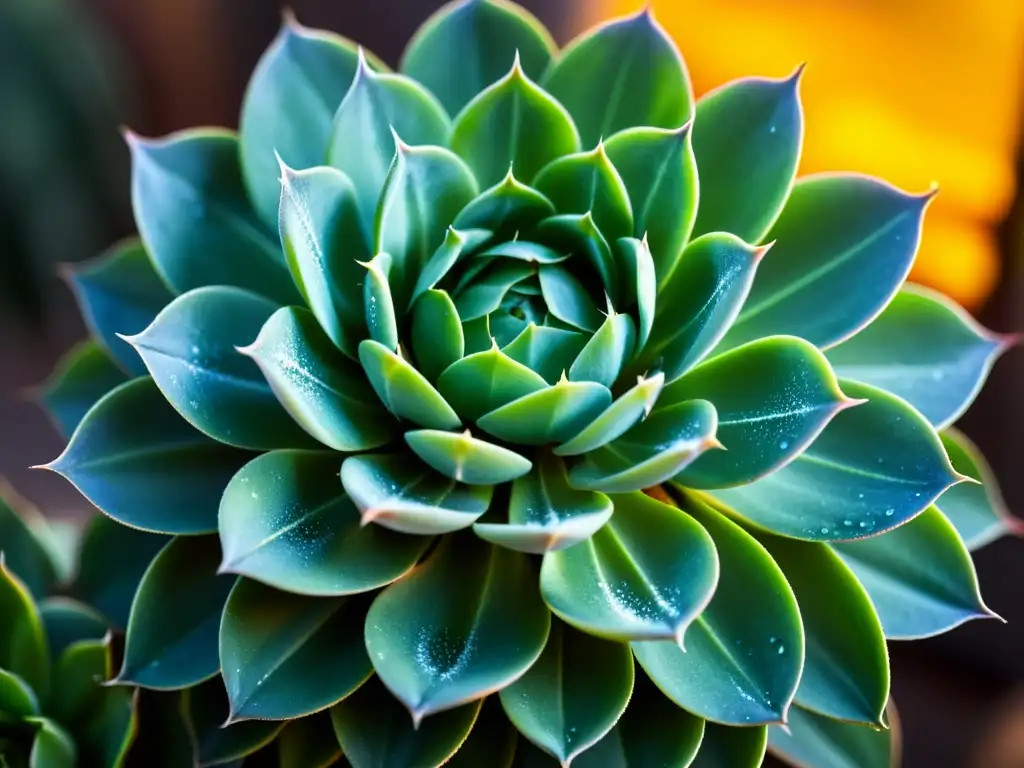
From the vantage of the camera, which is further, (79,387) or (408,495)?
(79,387)

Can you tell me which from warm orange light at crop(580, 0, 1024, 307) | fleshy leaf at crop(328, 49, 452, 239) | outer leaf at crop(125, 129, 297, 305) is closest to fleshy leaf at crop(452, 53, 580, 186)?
fleshy leaf at crop(328, 49, 452, 239)

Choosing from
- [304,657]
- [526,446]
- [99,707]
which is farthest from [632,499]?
[99,707]

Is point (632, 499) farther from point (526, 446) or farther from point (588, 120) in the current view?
point (588, 120)

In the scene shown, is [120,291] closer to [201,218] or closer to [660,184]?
[201,218]

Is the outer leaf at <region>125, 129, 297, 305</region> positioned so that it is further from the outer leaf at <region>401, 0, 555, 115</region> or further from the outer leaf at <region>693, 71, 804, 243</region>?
the outer leaf at <region>693, 71, 804, 243</region>

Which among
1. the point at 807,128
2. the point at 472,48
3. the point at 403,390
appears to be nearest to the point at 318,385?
the point at 403,390
